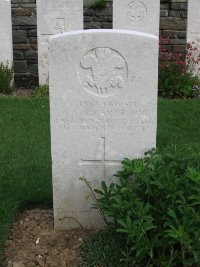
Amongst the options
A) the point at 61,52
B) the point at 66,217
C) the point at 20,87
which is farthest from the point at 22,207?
the point at 20,87

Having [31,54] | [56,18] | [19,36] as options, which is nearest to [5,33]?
[56,18]

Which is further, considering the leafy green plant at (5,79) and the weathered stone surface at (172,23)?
the weathered stone surface at (172,23)

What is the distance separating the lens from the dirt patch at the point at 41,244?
3248 mm

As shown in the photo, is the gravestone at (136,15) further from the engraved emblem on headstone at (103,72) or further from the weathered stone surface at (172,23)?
the engraved emblem on headstone at (103,72)

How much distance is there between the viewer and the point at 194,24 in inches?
343

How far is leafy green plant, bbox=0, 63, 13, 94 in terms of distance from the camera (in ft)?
26.8

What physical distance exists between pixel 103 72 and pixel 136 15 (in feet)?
17.8

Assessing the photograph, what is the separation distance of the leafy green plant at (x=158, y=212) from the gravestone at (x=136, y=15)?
5628 mm

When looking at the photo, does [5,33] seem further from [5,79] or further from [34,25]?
[34,25]

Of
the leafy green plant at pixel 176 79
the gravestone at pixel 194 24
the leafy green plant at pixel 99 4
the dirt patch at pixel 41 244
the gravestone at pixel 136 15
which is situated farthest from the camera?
the leafy green plant at pixel 99 4

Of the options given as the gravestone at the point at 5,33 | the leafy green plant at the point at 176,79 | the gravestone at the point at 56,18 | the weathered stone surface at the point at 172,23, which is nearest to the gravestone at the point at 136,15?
the leafy green plant at the point at 176,79

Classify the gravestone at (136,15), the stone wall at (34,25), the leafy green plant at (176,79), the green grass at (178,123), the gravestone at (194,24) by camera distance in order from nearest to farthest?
the green grass at (178,123)
the leafy green plant at (176,79)
the gravestone at (136,15)
the gravestone at (194,24)
the stone wall at (34,25)

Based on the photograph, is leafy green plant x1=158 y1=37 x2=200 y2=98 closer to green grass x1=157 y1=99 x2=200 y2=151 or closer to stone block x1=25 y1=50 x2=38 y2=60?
green grass x1=157 y1=99 x2=200 y2=151

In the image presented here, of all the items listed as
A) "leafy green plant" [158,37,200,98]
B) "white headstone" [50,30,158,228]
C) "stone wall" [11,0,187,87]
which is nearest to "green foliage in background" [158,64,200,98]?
"leafy green plant" [158,37,200,98]
